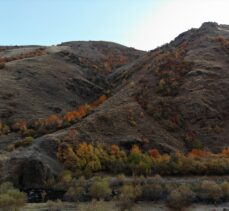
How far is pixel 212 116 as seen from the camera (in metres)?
74.2

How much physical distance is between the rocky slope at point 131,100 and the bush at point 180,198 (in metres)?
17.6

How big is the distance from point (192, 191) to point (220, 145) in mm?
22824

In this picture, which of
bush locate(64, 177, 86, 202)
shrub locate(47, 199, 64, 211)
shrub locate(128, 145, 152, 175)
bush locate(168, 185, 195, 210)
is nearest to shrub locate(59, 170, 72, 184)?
bush locate(64, 177, 86, 202)

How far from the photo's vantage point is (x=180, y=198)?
43.4m

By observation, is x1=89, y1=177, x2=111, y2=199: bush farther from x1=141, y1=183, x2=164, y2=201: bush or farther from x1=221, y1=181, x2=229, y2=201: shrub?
x1=221, y1=181, x2=229, y2=201: shrub

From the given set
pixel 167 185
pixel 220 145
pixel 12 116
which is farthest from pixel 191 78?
pixel 167 185

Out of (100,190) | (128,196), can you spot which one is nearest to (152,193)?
(128,196)

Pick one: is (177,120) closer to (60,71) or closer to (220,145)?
(220,145)

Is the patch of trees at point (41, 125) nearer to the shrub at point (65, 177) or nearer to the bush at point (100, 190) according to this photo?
the shrub at point (65, 177)

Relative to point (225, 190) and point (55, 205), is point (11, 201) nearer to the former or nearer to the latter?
point (55, 205)

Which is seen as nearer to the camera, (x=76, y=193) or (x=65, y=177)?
(x=76, y=193)

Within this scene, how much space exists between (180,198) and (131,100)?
38.1 m

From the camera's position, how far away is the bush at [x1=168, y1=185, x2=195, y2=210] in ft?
141

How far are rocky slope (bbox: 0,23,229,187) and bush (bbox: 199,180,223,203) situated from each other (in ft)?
62.9
